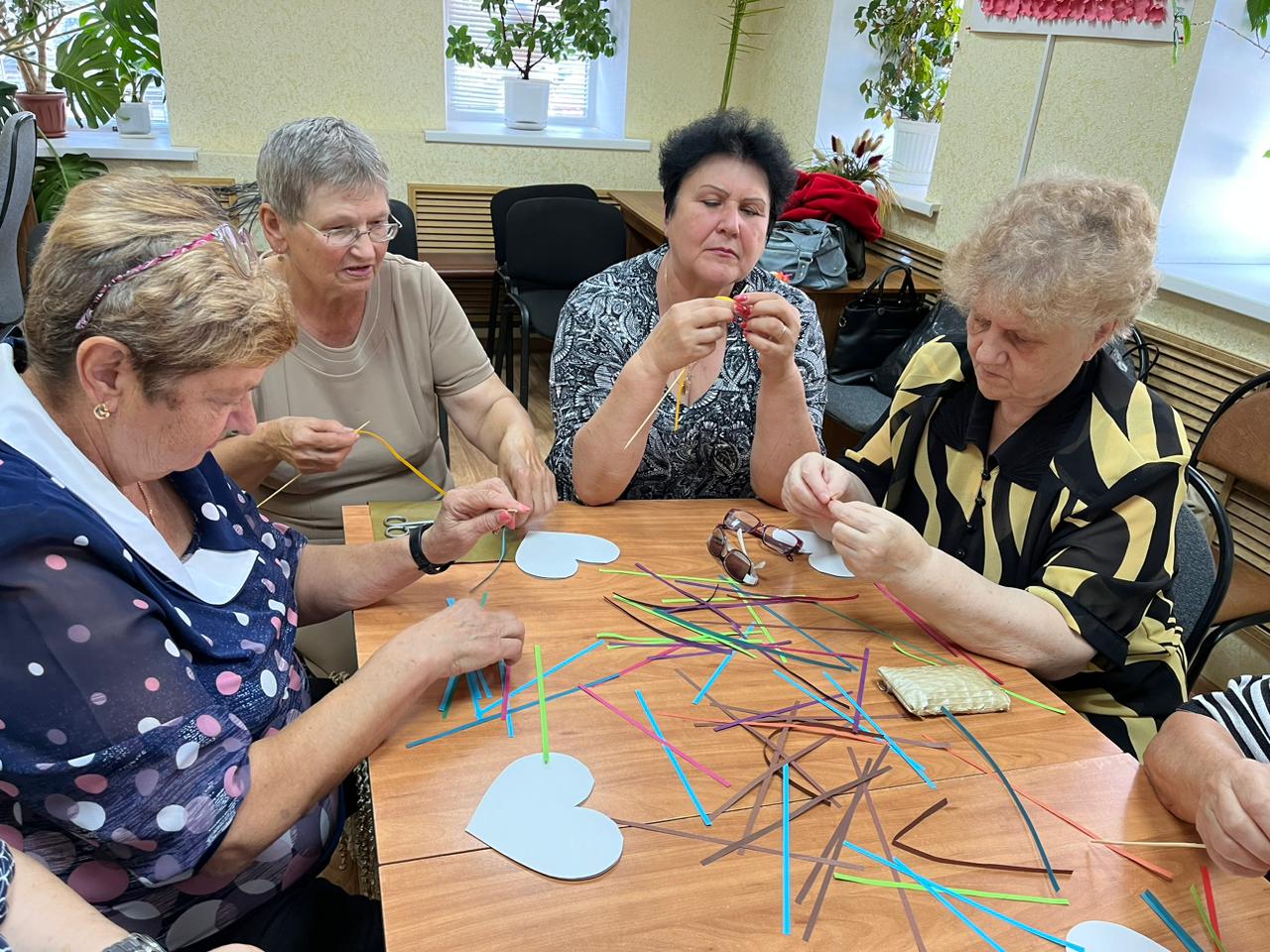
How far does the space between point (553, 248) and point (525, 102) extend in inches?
55.1

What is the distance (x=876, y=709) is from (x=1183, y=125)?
2464 millimetres

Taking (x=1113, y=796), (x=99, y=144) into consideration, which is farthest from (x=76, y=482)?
(x=99, y=144)

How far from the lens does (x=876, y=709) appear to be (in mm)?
1289

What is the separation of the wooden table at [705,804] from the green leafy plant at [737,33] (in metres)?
4.28

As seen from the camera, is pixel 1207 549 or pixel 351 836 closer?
pixel 351 836

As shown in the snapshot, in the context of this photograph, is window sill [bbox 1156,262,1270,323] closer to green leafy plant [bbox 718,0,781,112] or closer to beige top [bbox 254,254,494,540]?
beige top [bbox 254,254,494,540]

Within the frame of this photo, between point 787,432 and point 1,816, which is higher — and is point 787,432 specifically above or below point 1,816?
above

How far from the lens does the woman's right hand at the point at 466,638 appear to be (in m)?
1.23

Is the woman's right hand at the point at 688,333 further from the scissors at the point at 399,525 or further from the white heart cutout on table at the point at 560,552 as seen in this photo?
the scissors at the point at 399,525

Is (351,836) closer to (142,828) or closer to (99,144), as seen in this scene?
(142,828)

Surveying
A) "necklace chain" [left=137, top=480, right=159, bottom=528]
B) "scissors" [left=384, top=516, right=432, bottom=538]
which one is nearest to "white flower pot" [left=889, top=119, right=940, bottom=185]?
"scissors" [left=384, top=516, right=432, bottom=538]

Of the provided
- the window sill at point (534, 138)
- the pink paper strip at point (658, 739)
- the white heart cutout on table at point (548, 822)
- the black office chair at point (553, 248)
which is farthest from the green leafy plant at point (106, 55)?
the white heart cutout on table at point (548, 822)

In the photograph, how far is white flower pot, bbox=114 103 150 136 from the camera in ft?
15.5

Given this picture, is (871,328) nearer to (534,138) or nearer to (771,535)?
(771,535)
